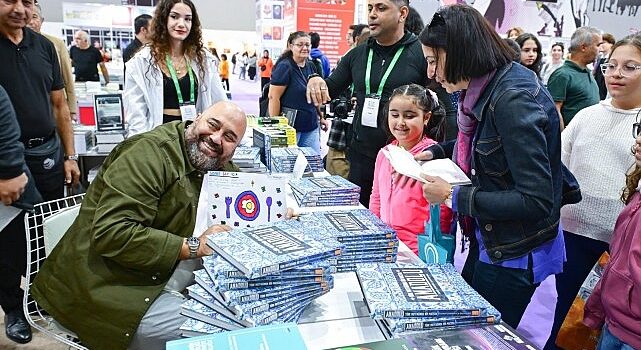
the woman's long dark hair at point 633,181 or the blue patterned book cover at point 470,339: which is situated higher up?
the woman's long dark hair at point 633,181

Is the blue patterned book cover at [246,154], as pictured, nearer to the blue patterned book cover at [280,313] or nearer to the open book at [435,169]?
the open book at [435,169]

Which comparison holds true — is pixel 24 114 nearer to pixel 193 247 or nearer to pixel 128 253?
pixel 128 253

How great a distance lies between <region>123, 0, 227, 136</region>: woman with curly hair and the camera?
304 cm

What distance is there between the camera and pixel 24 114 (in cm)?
263

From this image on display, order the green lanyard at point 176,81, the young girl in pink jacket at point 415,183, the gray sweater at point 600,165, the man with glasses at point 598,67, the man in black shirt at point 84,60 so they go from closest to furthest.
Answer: the gray sweater at point 600,165 → the young girl in pink jacket at point 415,183 → the green lanyard at point 176,81 → the man with glasses at point 598,67 → the man in black shirt at point 84,60

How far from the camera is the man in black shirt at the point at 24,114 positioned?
8.37 feet

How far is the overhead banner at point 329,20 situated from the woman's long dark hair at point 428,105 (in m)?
5.16

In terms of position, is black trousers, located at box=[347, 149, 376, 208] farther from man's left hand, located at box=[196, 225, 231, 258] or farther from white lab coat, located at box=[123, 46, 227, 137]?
man's left hand, located at box=[196, 225, 231, 258]

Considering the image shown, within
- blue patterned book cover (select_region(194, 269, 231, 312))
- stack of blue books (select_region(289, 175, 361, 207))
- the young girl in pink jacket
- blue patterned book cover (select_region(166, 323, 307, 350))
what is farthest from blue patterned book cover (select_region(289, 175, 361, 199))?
blue patterned book cover (select_region(166, 323, 307, 350))

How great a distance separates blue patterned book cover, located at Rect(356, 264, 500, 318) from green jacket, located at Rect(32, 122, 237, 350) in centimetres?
68

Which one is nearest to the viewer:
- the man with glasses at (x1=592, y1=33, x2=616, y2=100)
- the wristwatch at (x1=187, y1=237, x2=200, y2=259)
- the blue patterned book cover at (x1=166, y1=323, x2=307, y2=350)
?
the blue patterned book cover at (x1=166, y1=323, x2=307, y2=350)

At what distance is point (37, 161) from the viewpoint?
2736mm

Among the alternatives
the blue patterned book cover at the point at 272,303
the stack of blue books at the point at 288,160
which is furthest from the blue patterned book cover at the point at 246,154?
Answer: the blue patterned book cover at the point at 272,303

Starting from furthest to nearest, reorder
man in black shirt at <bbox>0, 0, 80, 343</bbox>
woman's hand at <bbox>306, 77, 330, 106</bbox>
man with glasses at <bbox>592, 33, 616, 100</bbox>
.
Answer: man with glasses at <bbox>592, 33, 616, 100</bbox>, woman's hand at <bbox>306, 77, 330, 106</bbox>, man in black shirt at <bbox>0, 0, 80, 343</bbox>
